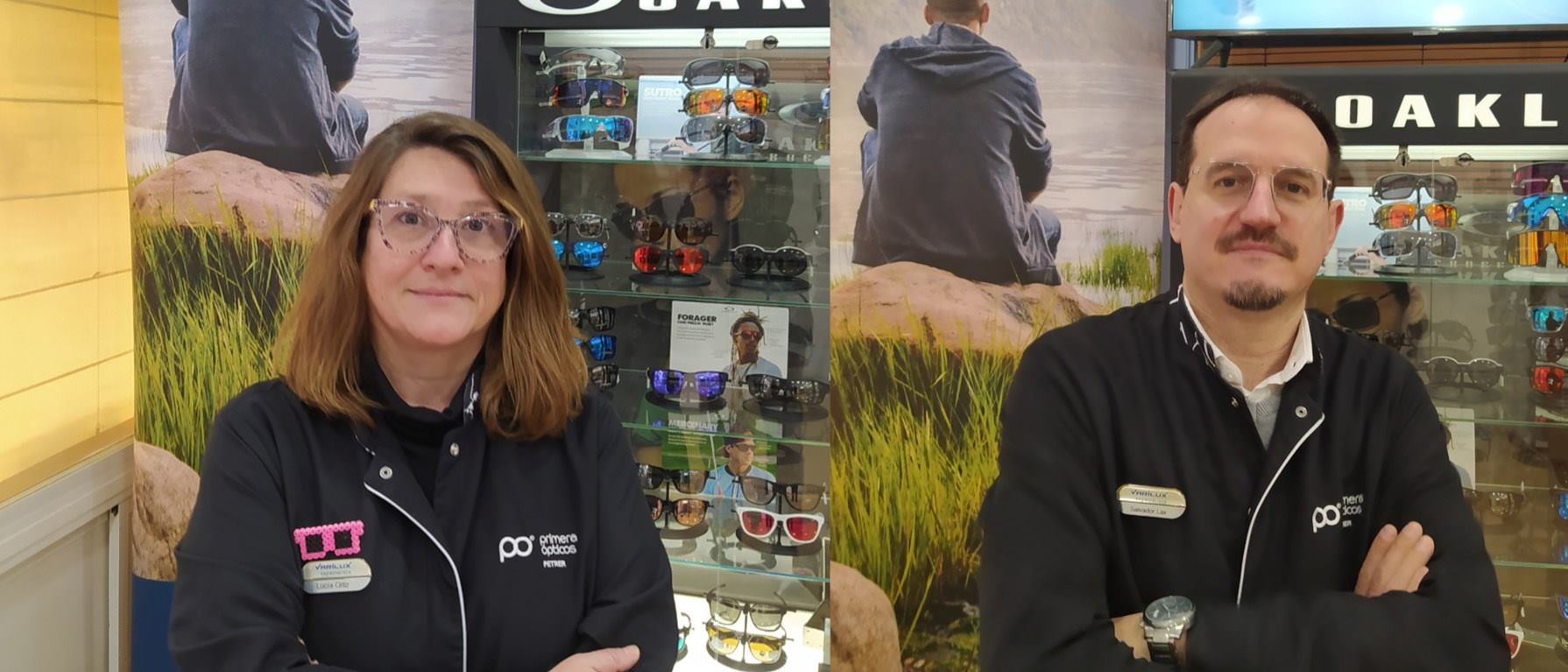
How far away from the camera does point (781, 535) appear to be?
11.2ft

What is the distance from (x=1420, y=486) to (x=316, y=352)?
5.77 feet

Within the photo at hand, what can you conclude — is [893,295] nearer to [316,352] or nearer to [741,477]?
[741,477]

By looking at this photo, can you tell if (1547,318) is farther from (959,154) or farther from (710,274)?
(710,274)

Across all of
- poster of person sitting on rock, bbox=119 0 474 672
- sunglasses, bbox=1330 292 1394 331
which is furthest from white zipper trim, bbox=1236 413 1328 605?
poster of person sitting on rock, bbox=119 0 474 672

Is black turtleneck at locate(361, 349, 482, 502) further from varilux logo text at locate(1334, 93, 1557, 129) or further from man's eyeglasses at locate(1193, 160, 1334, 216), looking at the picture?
varilux logo text at locate(1334, 93, 1557, 129)

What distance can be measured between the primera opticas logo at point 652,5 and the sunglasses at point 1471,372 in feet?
5.77

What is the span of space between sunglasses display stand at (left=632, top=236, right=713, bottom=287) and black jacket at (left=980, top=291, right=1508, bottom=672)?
155cm

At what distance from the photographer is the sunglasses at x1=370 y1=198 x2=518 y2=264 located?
186cm

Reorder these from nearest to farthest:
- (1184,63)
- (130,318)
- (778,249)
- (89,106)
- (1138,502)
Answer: (1138,502) < (1184,63) < (778,249) < (89,106) < (130,318)

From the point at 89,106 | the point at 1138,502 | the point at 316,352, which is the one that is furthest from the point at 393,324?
the point at 89,106

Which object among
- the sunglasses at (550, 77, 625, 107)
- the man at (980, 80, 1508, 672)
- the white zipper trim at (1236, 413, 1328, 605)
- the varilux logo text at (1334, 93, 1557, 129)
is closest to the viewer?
the man at (980, 80, 1508, 672)

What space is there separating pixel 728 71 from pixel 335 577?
1.95 meters

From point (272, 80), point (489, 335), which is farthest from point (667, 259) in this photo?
point (489, 335)

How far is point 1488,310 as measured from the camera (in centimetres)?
286
